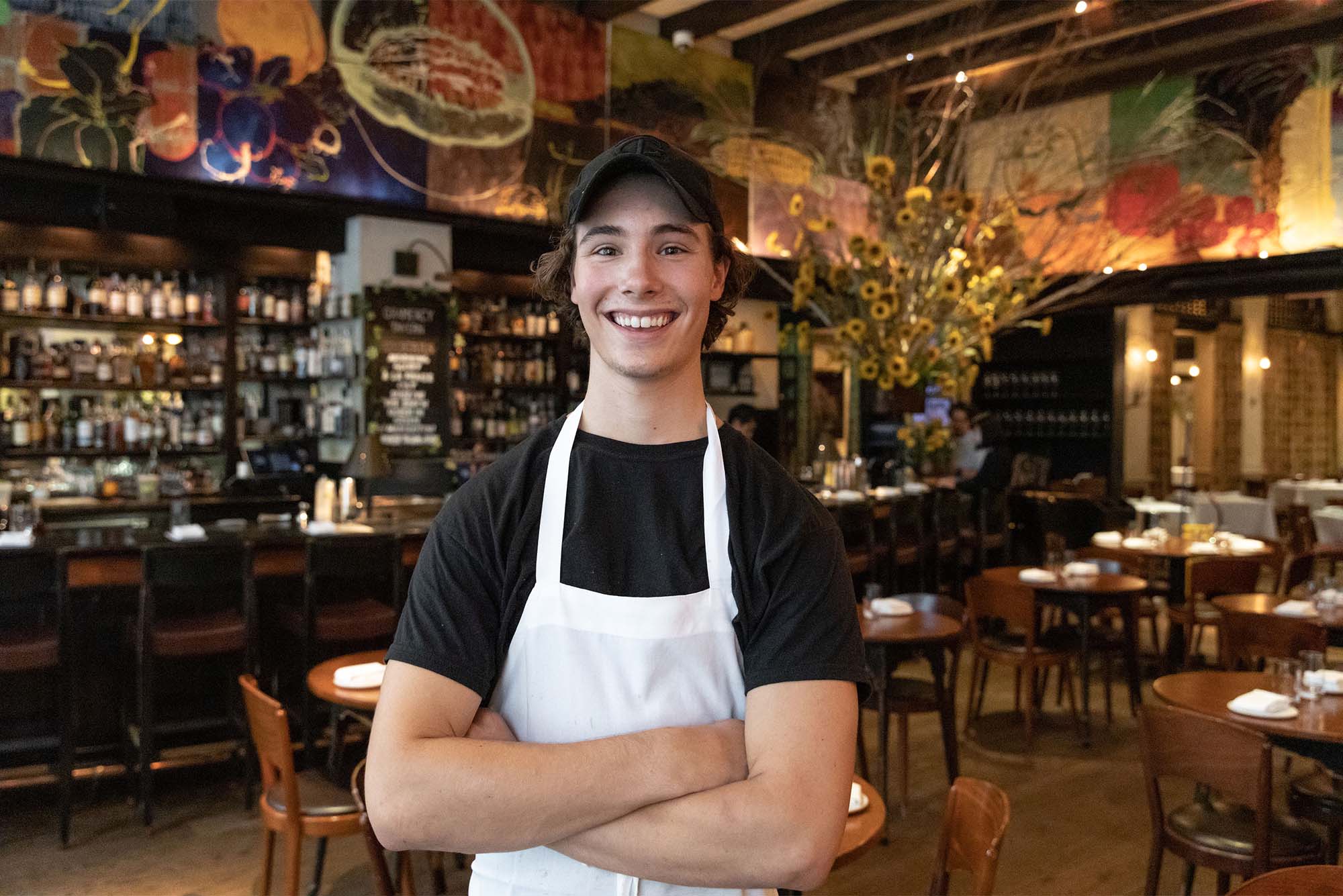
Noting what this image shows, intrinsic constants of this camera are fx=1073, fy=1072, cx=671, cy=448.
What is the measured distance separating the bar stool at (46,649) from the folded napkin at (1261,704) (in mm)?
4239

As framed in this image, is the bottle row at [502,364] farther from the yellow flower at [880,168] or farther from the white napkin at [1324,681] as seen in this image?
the white napkin at [1324,681]

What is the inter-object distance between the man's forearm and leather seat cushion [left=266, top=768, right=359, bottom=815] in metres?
2.26

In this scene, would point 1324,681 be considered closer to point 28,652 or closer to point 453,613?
point 453,613

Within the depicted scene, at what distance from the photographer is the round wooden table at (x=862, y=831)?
2.42m

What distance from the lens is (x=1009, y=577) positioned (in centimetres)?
611

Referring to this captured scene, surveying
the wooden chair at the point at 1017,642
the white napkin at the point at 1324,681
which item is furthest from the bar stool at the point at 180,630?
the white napkin at the point at 1324,681

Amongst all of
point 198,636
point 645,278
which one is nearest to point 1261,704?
point 645,278

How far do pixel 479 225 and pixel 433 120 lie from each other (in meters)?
0.82

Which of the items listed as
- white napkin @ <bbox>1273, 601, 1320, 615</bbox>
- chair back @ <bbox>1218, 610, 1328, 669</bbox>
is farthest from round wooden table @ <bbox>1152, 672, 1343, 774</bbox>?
white napkin @ <bbox>1273, 601, 1320, 615</bbox>

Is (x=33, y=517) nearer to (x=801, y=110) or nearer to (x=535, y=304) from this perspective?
(x=535, y=304)

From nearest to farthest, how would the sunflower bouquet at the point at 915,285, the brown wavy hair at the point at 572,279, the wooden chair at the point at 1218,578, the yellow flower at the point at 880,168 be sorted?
the brown wavy hair at the point at 572,279, the yellow flower at the point at 880,168, the sunflower bouquet at the point at 915,285, the wooden chair at the point at 1218,578

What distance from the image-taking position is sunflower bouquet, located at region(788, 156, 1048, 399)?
5504mm

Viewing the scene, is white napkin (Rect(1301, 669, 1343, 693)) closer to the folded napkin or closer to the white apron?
the folded napkin

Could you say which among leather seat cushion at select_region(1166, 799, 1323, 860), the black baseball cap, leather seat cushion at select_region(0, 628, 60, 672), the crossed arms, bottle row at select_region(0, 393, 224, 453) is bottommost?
leather seat cushion at select_region(1166, 799, 1323, 860)
